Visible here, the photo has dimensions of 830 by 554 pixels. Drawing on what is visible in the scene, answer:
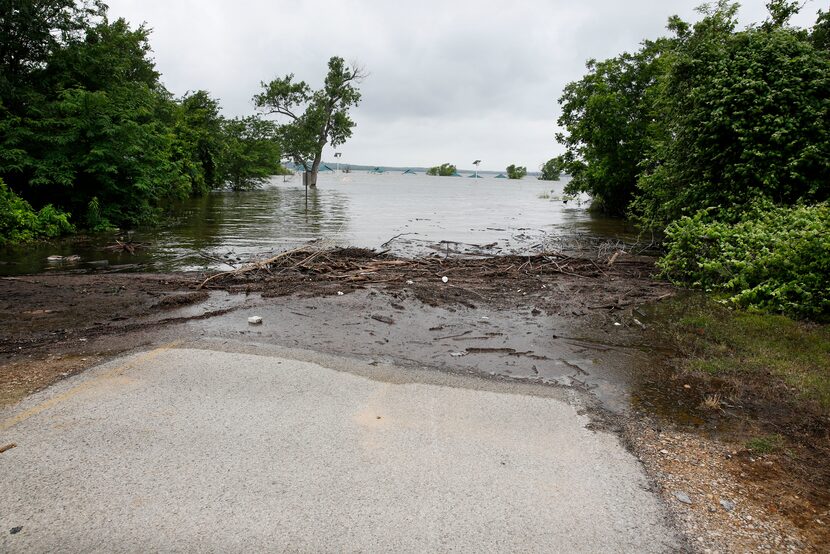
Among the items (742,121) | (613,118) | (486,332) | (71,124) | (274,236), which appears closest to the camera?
(486,332)

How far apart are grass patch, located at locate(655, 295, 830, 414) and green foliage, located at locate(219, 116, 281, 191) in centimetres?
4884

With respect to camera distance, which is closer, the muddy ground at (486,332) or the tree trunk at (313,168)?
the muddy ground at (486,332)

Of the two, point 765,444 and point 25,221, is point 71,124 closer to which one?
point 25,221

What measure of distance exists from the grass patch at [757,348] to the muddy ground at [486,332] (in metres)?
0.43

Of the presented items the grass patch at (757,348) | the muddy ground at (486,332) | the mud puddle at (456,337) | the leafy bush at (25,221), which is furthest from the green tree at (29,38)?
the grass patch at (757,348)

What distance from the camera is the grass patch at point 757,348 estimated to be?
214 inches

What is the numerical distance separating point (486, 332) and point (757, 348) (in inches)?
144

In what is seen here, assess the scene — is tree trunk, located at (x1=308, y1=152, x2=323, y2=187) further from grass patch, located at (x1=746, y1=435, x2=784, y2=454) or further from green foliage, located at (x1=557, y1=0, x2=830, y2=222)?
grass patch, located at (x1=746, y1=435, x2=784, y2=454)

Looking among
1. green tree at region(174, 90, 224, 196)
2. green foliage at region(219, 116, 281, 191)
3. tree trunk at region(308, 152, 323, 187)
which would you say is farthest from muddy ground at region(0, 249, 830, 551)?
tree trunk at region(308, 152, 323, 187)

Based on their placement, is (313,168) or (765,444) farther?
(313,168)

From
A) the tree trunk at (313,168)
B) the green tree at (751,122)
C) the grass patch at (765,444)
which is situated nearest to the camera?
the grass patch at (765,444)

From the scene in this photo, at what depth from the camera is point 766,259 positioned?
26.0 feet

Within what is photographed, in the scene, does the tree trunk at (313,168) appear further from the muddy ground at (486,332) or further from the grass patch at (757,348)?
the grass patch at (757,348)

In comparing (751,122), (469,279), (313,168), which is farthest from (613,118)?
(313,168)
